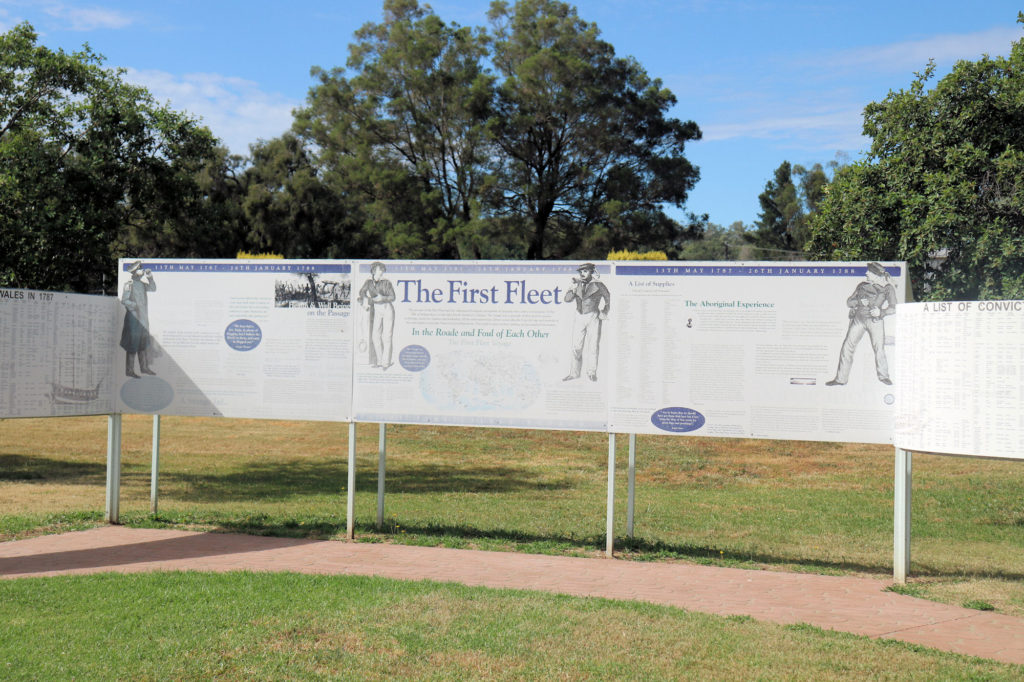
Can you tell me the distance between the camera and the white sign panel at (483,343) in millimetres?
8656

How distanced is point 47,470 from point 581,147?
25.1m

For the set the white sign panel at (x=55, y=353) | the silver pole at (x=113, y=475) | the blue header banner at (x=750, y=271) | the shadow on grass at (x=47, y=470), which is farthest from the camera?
the shadow on grass at (x=47, y=470)

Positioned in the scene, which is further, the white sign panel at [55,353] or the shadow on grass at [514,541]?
the white sign panel at [55,353]

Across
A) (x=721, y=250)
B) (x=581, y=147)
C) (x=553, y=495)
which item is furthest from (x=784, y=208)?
(x=553, y=495)

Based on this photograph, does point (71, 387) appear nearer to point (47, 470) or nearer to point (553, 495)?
point (553, 495)

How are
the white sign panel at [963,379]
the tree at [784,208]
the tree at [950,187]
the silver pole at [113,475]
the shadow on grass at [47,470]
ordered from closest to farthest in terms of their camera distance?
the white sign panel at [963,379] → the silver pole at [113,475] → the tree at [950,187] → the shadow on grass at [47,470] → the tree at [784,208]

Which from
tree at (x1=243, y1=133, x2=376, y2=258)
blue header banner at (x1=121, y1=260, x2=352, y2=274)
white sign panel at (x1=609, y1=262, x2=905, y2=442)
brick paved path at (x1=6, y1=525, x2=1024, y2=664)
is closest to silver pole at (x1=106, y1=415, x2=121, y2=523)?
brick paved path at (x1=6, y1=525, x2=1024, y2=664)

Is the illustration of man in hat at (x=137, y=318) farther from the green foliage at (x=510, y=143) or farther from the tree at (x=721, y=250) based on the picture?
the tree at (x=721, y=250)

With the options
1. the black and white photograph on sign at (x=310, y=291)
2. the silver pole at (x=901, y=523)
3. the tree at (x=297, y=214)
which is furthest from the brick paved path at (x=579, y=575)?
the tree at (x=297, y=214)

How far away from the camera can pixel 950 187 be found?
11320 mm

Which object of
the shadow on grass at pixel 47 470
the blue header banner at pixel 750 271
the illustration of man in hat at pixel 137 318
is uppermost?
the blue header banner at pixel 750 271

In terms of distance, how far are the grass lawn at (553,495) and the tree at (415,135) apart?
1360cm

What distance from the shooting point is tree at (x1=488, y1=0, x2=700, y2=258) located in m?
36.3

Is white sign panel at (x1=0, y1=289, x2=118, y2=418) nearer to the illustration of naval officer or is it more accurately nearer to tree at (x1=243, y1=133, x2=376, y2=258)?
the illustration of naval officer
